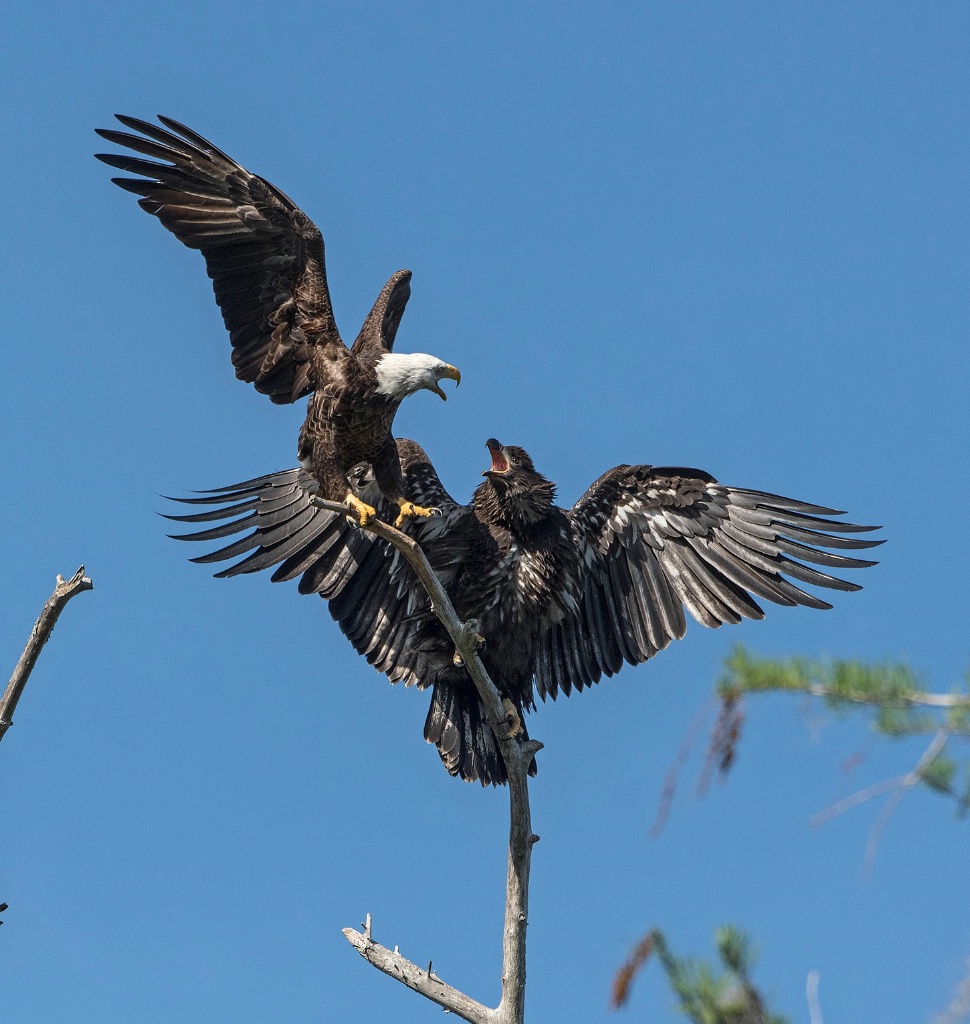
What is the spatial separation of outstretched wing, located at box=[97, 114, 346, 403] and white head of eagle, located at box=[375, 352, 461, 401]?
0.39m

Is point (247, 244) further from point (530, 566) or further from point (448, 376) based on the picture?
point (530, 566)

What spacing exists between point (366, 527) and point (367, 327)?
4.15ft

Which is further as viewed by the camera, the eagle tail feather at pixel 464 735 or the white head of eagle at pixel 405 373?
the eagle tail feather at pixel 464 735

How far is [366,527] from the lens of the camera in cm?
610

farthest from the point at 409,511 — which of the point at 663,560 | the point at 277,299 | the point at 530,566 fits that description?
the point at 663,560

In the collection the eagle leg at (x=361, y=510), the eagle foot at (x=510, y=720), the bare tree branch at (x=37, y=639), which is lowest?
the bare tree branch at (x=37, y=639)

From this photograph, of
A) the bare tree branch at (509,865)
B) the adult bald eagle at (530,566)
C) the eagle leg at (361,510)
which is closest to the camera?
the bare tree branch at (509,865)

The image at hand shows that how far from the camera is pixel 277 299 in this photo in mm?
6730

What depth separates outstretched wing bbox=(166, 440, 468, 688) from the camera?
7.24m

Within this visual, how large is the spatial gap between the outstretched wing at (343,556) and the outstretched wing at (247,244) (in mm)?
814

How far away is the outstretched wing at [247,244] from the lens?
6570 mm

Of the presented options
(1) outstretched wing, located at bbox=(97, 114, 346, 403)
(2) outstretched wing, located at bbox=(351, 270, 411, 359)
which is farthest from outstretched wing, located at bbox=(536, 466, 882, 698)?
(1) outstretched wing, located at bbox=(97, 114, 346, 403)

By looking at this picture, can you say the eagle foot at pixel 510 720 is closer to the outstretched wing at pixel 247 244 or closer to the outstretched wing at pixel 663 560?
the outstretched wing at pixel 663 560

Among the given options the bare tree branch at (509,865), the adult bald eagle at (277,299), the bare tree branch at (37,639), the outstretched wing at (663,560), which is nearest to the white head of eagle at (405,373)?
the adult bald eagle at (277,299)
